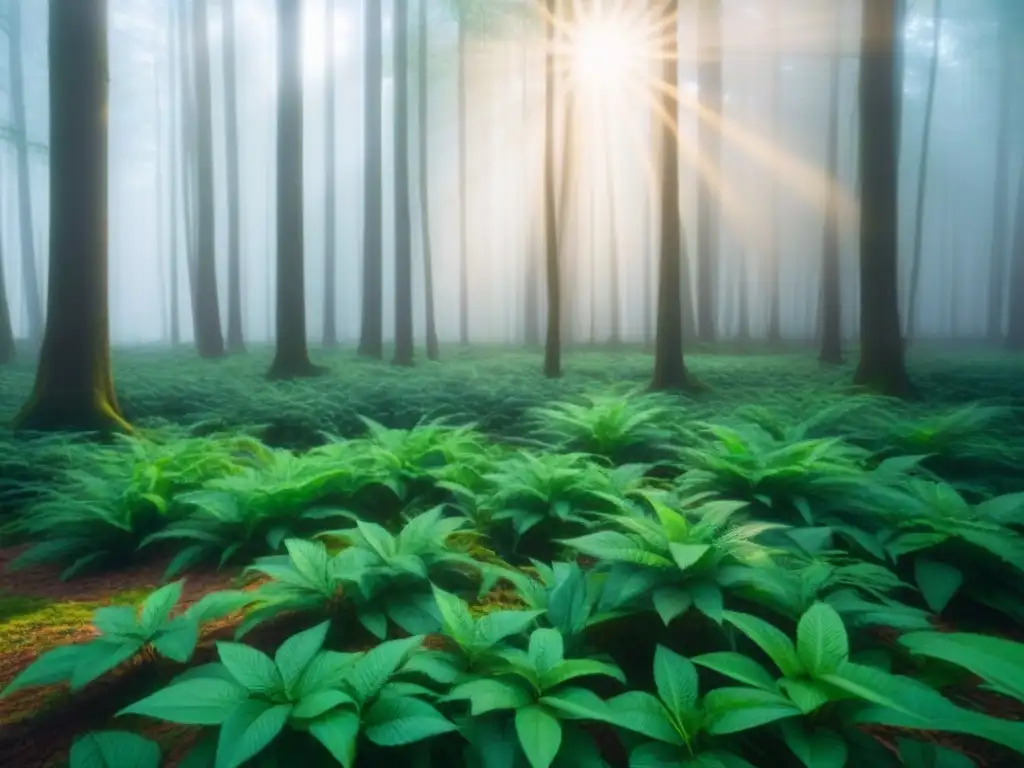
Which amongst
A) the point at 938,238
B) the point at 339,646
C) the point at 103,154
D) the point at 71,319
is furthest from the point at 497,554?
the point at 938,238

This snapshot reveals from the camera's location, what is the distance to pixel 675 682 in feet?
6.95

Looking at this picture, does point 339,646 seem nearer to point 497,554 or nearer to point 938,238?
point 497,554

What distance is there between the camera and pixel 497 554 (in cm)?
413

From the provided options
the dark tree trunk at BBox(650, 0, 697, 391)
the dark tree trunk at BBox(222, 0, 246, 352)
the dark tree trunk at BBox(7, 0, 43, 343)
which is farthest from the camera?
the dark tree trunk at BBox(7, 0, 43, 343)

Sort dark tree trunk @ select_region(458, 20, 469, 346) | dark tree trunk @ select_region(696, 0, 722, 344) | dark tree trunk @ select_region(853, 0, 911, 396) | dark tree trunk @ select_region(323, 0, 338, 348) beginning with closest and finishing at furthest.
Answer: dark tree trunk @ select_region(853, 0, 911, 396), dark tree trunk @ select_region(696, 0, 722, 344), dark tree trunk @ select_region(458, 20, 469, 346), dark tree trunk @ select_region(323, 0, 338, 348)

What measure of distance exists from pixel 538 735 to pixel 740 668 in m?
0.78

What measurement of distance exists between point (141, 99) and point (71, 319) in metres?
36.8

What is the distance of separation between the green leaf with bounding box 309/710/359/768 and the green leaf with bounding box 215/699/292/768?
11 centimetres

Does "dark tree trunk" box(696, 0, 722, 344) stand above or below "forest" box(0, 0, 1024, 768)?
above

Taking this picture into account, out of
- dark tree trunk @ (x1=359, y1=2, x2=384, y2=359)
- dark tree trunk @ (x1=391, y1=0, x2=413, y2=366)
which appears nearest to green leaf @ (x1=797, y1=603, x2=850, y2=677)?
dark tree trunk @ (x1=391, y1=0, x2=413, y2=366)

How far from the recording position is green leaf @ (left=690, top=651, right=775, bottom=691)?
205 cm

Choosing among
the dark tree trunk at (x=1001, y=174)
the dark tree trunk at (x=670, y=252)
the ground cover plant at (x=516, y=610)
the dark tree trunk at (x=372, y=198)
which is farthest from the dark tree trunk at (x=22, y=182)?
the dark tree trunk at (x=1001, y=174)

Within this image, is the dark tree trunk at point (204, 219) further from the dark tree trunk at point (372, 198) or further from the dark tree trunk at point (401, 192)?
the dark tree trunk at point (401, 192)

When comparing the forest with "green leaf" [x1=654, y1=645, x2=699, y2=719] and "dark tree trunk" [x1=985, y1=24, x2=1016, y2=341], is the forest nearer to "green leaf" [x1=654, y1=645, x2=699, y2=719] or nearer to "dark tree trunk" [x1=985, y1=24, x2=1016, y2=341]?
"green leaf" [x1=654, y1=645, x2=699, y2=719]
